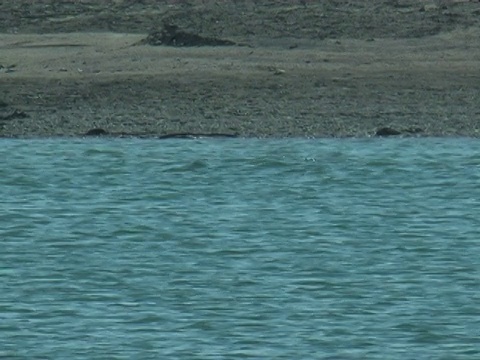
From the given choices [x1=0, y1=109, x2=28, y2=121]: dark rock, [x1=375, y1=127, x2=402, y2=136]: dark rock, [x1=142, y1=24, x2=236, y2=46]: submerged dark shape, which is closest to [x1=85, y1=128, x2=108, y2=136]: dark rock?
[x1=0, y1=109, x2=28, y2=121]: dark rock

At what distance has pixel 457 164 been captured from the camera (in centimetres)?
1555

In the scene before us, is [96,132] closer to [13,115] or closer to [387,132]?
[13,115]

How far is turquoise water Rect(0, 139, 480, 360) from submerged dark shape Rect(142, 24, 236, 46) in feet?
7.95

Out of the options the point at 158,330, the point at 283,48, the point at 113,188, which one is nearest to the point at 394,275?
the point at 158,330

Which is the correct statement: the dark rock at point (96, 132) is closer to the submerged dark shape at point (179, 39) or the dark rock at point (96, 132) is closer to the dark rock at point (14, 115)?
the dark rock at point (14, 115)

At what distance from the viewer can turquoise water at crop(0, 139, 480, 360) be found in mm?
9406

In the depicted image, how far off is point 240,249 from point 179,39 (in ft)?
22.5

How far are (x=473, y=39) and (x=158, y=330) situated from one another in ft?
31.9

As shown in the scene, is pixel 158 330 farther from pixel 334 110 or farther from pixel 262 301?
pixel 334 110

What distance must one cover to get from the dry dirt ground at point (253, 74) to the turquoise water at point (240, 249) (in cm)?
37

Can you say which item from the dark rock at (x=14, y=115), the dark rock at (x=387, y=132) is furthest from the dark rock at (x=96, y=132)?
the dark rock at (x=387, y=132)

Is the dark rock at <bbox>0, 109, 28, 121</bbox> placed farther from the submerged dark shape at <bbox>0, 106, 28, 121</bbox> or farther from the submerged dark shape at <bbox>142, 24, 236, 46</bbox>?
the submerged dark shape at <bbox>142, 24, 236, 46</bbox>

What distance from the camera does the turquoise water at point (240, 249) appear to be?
9406mm

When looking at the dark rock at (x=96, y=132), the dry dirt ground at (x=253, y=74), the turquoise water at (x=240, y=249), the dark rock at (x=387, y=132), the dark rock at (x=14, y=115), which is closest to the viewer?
the turquoise water at (x=240, y=249)
